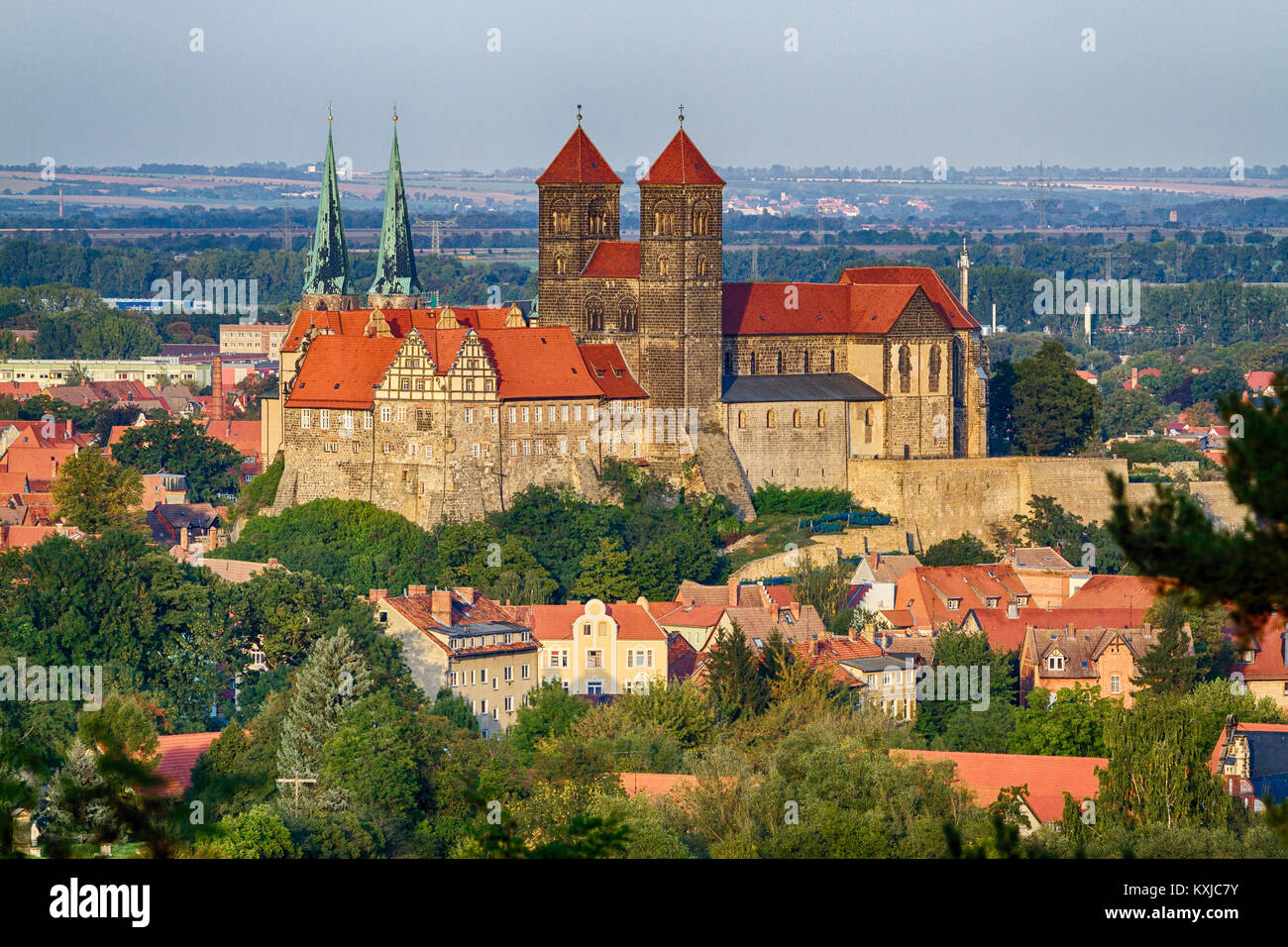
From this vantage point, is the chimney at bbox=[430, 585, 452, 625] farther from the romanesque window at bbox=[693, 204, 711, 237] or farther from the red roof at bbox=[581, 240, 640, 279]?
the romanesque window at bbox=[693, 204, 711, 237]

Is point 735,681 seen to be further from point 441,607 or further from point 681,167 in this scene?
point 681,167

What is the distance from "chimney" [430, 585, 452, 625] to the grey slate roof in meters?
10.8

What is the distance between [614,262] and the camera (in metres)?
57.5

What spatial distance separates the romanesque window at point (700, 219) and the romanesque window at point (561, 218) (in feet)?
10.1

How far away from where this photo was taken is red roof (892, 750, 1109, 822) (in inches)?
1390

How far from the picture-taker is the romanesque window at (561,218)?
191 ft

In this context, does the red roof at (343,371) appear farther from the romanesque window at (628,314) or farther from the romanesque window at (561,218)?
the romanesque window at (628,314)

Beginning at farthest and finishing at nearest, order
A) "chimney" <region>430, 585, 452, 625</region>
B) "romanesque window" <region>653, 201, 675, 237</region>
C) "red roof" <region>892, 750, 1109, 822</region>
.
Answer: "romanesque window" <region>653, 201, 675, 237</region> < "chimney" <region>430, 585, 452, 625</region> < "red roof" <region>892, 750, 1109, 822</region>

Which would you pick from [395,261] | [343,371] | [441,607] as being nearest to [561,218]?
[343,371]

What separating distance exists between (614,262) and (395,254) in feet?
58.7

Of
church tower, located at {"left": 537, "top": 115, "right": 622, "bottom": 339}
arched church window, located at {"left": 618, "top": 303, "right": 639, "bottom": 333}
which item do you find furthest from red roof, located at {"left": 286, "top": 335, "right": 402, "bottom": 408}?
arched church window, located at {"left": 618, "top": 303, "right": 639, "bottom": 333}
